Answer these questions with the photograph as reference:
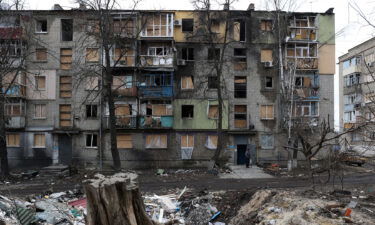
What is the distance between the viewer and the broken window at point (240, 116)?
31094 mm

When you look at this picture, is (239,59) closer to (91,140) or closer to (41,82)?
(91,140)

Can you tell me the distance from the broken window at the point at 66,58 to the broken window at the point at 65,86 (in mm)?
1074

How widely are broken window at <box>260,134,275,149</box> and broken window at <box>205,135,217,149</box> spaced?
14.9 ft

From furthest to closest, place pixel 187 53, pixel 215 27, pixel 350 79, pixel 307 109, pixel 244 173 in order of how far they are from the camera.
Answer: pixel 350 79
pixel 215 27
pixel 187 53
pixel 307 109
pixel 244 173

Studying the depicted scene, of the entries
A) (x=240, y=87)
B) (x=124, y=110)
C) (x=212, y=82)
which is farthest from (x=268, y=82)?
(x=124, y=110)

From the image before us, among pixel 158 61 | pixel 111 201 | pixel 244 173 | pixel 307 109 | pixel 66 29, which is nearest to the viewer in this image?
pixel 111 201

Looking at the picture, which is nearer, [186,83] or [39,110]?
[39,110]

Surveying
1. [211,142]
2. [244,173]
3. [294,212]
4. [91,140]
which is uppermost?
[91,140]

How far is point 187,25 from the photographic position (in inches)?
1248

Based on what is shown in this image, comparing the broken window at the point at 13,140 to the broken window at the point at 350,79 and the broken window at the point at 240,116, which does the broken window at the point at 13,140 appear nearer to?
the broken window at the point at 240,116

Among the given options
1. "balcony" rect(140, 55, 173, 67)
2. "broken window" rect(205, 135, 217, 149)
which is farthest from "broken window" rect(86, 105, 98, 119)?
"broken window" rect(205, 135, 217, 149)

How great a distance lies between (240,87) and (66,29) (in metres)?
18.6

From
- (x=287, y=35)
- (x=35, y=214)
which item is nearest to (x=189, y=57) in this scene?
(x=287, y=35)

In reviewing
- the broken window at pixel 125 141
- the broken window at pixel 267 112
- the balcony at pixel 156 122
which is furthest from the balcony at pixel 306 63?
the broken window at pixel 125 141
